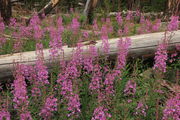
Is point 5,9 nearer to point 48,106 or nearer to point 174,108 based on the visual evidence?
point 48,106

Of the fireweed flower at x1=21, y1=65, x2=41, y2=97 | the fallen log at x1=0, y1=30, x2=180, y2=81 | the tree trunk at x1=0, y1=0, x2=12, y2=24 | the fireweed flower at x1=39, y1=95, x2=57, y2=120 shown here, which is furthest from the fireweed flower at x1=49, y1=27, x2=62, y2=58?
the tree trunk at x1=0, y1=0, x2=12, y2=24

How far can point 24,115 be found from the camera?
257 cm

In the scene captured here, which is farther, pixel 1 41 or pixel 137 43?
pixel 1 41

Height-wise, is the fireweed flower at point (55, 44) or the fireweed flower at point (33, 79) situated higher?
the fireweed flower at point (55, 44)

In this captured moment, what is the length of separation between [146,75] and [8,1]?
6.07 metres

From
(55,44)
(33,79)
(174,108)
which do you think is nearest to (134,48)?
(55,44)

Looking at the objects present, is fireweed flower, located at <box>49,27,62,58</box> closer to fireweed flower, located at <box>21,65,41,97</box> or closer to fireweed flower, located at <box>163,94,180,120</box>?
fireweed flower, located at <box>21,65,41,97</box>

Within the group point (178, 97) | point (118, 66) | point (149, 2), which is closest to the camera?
point (178, 97)

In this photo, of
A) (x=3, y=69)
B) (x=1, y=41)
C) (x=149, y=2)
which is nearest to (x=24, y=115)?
(x=3, y=69)

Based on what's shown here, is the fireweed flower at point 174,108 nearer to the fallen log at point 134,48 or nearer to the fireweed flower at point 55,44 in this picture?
the fireweed flower at point 55,44

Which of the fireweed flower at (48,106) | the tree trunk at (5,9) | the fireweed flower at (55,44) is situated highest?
the tree trunk at (5,9)

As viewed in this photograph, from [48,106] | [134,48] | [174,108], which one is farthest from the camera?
[134,48]

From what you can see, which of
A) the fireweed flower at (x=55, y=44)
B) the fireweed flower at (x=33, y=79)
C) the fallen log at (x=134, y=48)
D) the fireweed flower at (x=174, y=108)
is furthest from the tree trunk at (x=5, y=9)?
the fireweed flower at (x=174, y=108)

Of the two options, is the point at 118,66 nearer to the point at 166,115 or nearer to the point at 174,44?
the point at 166,115
